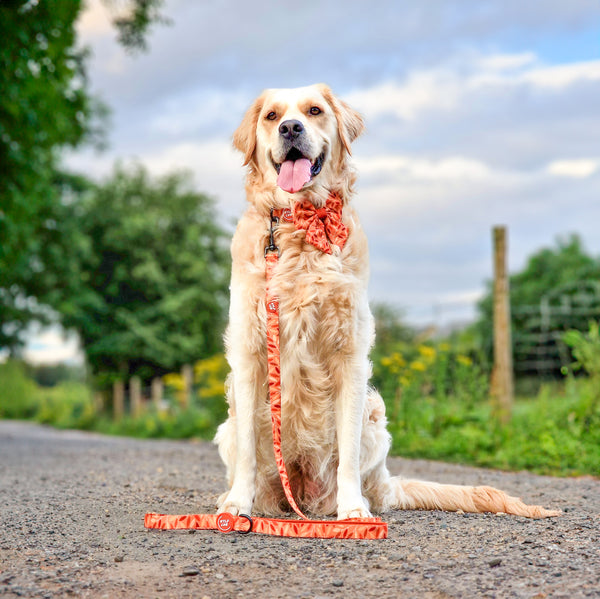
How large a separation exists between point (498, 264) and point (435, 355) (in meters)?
1.40

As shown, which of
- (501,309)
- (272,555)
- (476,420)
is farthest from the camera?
(501,309)

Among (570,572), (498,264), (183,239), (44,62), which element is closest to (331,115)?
(570,572)

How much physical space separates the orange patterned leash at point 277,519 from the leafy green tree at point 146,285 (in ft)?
80.1

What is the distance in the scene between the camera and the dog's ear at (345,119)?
12.5 feet

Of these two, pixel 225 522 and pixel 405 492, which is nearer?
pixel 225 522

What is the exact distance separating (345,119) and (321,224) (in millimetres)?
648

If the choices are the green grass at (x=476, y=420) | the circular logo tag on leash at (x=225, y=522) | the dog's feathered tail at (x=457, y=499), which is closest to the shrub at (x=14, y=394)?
the green grass at (x=476, y=420)

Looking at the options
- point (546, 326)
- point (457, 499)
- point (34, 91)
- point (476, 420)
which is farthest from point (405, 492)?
point (546, 326)

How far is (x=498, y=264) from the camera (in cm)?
873

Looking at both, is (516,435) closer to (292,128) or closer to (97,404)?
(292,128)

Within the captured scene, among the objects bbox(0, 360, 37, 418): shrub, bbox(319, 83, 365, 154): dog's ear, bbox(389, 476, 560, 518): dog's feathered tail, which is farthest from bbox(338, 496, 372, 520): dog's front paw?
bbox(0, 360, 37, 418): shrub

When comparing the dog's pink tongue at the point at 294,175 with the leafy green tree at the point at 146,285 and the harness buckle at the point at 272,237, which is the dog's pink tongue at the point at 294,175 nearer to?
the harness buckle at the point at 272,237

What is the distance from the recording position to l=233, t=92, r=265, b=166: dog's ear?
12.5 ft

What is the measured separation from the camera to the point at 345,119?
3834 mm
